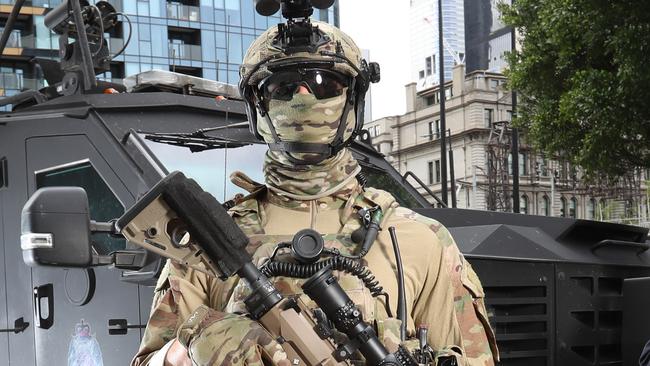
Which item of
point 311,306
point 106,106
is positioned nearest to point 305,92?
point 311,306

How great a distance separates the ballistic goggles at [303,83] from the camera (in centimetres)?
190

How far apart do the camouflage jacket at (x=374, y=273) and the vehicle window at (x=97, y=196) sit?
152 cm

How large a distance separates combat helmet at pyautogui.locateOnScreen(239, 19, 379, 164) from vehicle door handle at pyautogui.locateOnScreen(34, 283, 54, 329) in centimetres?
178

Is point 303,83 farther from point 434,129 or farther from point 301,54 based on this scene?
point 434,129

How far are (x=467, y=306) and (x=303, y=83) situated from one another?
61 centimetres

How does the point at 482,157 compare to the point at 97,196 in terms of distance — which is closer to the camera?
the point at 97,196

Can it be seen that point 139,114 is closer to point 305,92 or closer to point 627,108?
point 305,92

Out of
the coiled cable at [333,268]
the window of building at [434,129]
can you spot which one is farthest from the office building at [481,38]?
the coiled cable at [333,268]

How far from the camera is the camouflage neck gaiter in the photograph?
192cm

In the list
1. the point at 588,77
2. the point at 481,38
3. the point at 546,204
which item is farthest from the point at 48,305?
the point at 546,204

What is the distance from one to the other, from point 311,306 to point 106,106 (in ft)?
6.96

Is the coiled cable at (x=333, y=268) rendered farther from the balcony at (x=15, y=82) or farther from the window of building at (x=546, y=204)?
the window of building at (x=546, y=204)

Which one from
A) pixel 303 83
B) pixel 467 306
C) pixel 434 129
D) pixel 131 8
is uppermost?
pixel 434 129

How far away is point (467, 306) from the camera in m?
1.95
